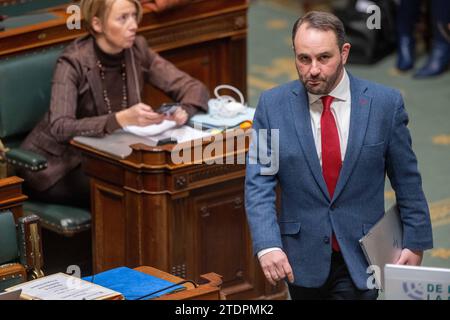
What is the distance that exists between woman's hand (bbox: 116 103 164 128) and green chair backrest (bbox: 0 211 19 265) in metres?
0.86

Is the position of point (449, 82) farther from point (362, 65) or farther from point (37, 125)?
point (37, 125)

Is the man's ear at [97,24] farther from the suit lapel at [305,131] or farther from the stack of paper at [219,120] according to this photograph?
the suit lapel at [305,131]

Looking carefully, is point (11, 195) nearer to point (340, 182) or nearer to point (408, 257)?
point (340, 182)

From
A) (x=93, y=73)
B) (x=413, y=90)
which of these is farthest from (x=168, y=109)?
(x=413, y=90)

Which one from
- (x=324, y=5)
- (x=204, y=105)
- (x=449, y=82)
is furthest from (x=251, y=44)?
(x=204, y=105)

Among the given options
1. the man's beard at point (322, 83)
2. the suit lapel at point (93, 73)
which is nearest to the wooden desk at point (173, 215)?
the suit lapel at point (93, 73)

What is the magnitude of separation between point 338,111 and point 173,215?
142 centimetres

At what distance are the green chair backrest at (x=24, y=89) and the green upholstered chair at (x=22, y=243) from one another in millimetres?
1094

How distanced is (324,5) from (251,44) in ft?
3.07

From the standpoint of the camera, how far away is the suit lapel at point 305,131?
402cm

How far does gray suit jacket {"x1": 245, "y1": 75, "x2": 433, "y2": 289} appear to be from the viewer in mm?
4016

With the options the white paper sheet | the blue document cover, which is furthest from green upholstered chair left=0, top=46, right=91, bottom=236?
the white paper sheet

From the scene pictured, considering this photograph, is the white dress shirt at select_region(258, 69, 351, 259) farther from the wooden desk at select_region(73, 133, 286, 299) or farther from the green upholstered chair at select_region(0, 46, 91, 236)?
the green upholstered chair at select_region(0, 46, 91, 236)

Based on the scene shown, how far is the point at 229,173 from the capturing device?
17.7ft
